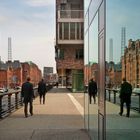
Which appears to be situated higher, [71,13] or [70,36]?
[71,13]

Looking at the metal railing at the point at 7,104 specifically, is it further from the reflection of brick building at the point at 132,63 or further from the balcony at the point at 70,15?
the balcony at the point at 70,15

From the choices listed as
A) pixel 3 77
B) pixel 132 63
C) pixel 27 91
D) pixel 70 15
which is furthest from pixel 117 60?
pixel 3 77

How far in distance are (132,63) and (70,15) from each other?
76.6m

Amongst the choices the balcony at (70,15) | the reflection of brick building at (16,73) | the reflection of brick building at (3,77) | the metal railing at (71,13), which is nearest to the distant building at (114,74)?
the balcony at (70,15)

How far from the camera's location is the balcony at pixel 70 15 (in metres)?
82.1

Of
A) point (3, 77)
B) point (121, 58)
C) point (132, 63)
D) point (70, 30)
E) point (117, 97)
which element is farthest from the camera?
point (3, 77)

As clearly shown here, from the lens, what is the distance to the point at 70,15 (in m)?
82.8

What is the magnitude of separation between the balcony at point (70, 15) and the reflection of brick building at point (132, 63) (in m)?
74.8

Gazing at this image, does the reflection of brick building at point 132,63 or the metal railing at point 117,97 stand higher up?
the reflection of brick building at point 132,63

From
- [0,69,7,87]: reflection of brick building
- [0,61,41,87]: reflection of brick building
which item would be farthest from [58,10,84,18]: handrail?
[0,61,41,87]: reflection of brick building

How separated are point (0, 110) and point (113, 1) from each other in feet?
48.2

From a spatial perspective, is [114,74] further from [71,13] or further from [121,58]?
[71,13]

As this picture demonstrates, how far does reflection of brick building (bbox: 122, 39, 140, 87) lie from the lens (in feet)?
21.0

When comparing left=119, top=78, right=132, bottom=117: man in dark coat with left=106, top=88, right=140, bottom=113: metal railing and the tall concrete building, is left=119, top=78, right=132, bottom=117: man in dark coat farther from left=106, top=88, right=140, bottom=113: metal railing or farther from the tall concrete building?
the tall concrete building
